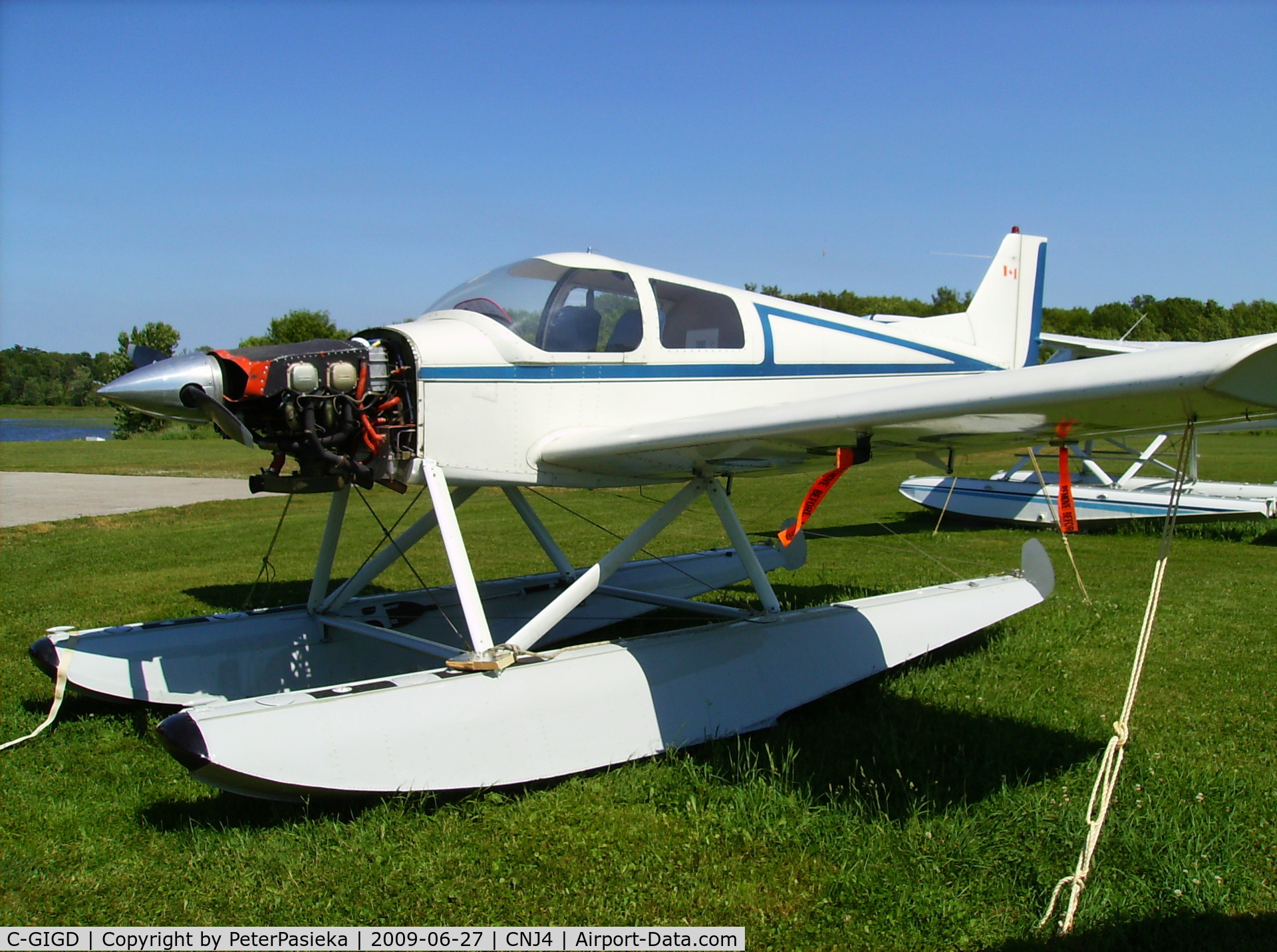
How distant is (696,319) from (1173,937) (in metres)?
3.94

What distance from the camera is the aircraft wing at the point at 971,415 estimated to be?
2.89 meters

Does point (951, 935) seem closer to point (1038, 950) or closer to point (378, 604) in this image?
point (1038, 950)

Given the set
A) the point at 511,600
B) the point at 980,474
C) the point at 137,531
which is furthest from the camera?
the point at 980,474

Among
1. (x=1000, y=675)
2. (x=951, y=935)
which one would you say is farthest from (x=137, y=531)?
(x=951, y=935)

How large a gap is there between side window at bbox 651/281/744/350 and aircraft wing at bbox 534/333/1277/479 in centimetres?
77

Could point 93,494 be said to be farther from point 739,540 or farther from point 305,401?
point 739,540

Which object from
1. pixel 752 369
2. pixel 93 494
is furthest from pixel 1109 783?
pixel 93 494

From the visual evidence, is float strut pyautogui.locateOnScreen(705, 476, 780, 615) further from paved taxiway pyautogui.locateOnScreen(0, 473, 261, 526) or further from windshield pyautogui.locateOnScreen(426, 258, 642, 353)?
paved taxiway pyautogui.locateOnScreen(0, 473, 261, 526)

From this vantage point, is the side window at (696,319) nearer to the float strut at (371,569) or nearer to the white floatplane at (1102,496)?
the float strut at (371,569)

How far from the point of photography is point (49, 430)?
67.1m

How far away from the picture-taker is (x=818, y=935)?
3.16m

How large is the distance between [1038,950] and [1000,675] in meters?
3.18
